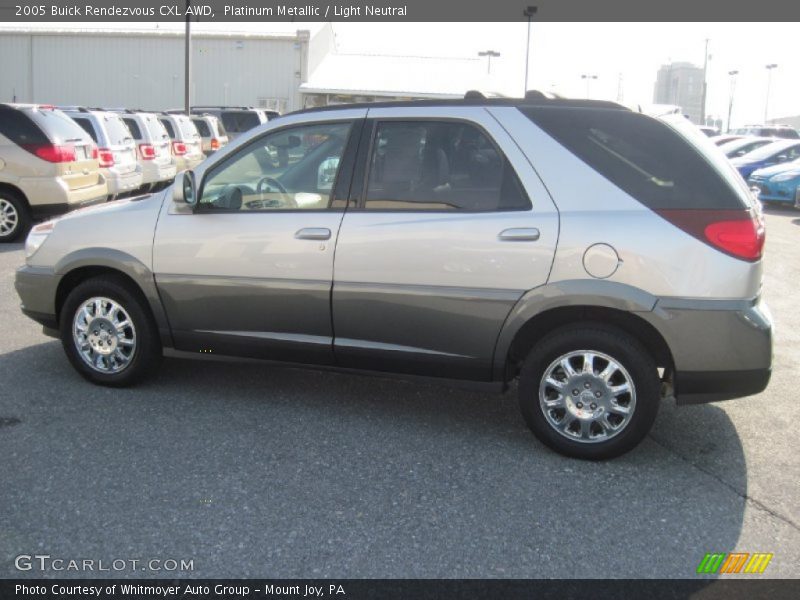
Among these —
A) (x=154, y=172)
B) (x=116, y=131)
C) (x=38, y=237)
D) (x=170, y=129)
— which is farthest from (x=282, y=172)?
(x=170, y=129)

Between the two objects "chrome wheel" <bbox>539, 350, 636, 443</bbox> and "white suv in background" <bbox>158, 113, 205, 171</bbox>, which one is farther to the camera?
"white suv in background" <bbox>158, 113, 205, 171</bbox>

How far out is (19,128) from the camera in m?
11.1

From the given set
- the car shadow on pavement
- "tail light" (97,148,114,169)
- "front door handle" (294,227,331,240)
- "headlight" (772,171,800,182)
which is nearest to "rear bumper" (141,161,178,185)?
"tail light" (97,148,114,169)

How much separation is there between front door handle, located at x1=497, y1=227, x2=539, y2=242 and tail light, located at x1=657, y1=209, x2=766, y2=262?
0.68 m

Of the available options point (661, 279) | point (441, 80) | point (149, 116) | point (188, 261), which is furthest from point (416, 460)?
point (441, 80)

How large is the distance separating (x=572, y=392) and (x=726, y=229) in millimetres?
1124

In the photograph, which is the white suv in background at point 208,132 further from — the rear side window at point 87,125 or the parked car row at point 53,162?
the rear side window at point 87,125

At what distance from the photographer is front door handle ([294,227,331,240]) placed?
473 centimetres

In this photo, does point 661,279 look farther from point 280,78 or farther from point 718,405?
point 280,78

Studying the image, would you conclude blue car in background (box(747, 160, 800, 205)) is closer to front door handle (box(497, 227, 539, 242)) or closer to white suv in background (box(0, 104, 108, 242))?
white suv in background (box(0, 104, 108, 242))

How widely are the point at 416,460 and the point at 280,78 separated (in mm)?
42772

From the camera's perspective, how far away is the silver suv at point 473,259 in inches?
165

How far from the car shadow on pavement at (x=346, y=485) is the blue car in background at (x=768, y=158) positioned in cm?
1962

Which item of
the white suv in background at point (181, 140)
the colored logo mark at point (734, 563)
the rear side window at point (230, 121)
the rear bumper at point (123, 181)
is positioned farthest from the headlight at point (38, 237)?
the rear side window at point (230, 121)
